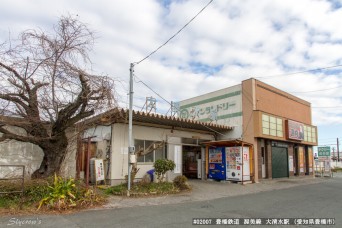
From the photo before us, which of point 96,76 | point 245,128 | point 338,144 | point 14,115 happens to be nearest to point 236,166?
point 245,128

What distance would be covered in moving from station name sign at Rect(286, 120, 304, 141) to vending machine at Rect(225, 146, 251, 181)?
5.65 meters

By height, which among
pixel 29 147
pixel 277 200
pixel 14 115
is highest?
pixel 14 115

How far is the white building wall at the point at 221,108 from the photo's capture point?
18922mm

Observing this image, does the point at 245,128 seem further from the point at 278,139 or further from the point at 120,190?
the point at 120,190

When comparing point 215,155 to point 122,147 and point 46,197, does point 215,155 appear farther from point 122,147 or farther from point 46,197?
point 46,197

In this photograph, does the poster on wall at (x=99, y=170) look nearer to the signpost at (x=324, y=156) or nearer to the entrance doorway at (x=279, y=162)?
the entrance doorway at (x=279, y=162)

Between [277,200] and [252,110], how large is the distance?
8.23m

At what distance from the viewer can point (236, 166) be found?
16.4 meters

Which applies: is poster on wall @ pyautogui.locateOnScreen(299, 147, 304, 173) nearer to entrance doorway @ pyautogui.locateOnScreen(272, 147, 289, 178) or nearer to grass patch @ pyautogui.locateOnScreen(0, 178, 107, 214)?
entrance doorway @ pyautogui.locateOnScreen(272, 147, 289, 178)

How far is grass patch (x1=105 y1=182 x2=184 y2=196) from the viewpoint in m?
11.2

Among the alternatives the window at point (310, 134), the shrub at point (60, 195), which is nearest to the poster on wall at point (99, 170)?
the shrub at point (60, 195)

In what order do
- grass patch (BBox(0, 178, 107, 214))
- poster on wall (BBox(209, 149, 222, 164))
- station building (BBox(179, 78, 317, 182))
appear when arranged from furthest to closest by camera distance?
station building (BBox(179, 78, 317, 182)) < poster on wall (BBox(209, 149, 222, 164)) < grass patch (BBox(0, 178, 107, 214))

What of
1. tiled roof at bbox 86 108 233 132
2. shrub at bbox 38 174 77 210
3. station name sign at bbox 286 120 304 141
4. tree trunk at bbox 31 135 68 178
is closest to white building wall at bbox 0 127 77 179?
tree trunk at bbox 31 135 68 178

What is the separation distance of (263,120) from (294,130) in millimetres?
4616
